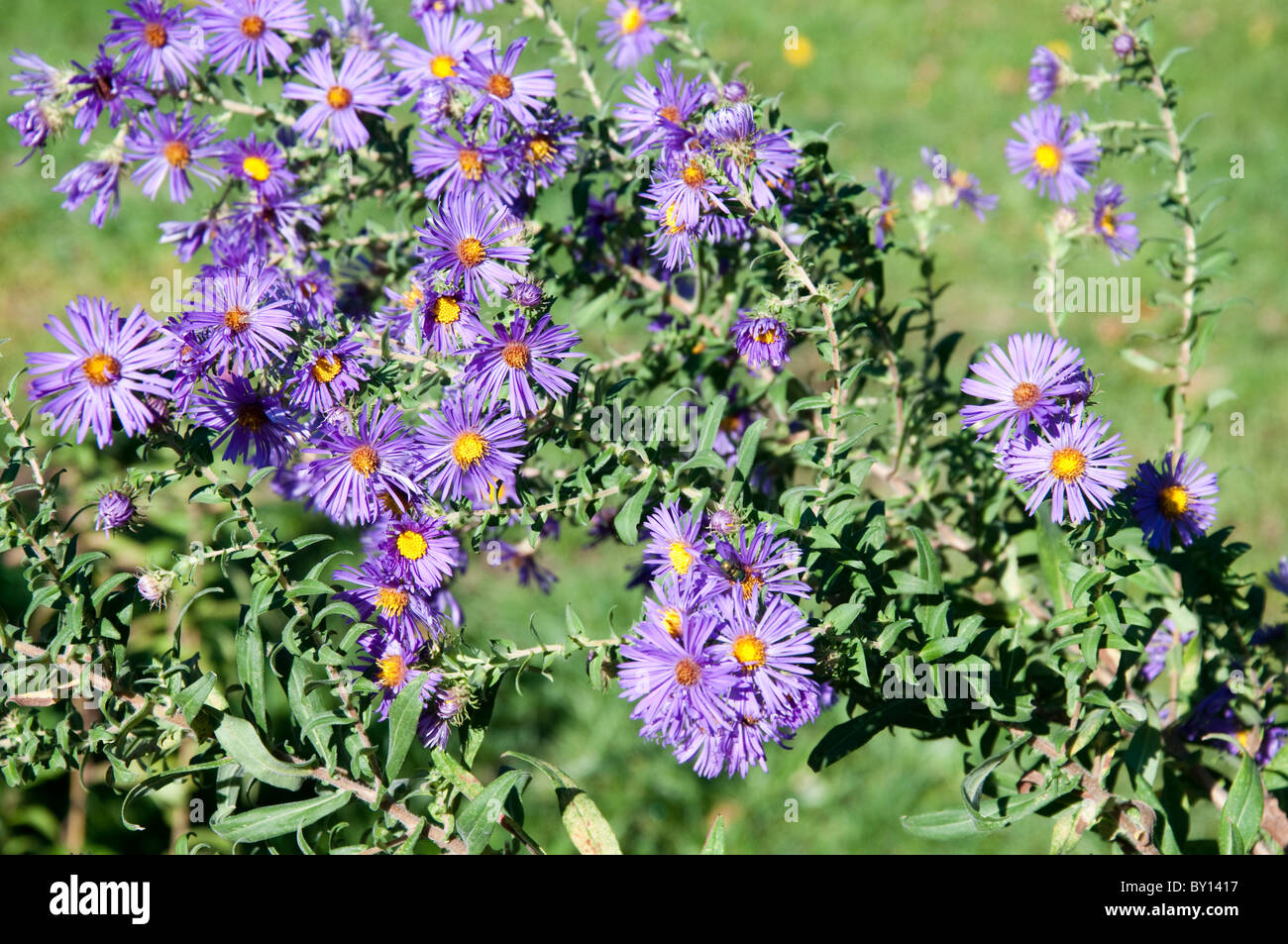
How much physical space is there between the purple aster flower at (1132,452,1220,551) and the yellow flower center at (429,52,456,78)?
3.50 ft

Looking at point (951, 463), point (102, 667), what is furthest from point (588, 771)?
point (102, 667)

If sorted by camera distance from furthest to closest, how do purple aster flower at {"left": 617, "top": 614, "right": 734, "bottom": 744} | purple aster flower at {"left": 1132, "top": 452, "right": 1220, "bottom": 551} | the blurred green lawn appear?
the blurred green lawn < purple aster flower at {"left": 1132, "top": 452, "right": 1220, "bottom": 551} < purple aster flower at {"left": 617, "top": 614, "right": 734, "bottom": 744}

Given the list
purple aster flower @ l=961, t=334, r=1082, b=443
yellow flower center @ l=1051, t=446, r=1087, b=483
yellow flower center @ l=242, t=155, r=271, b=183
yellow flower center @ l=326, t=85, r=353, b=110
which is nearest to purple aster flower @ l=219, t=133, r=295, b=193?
yellow flower center @ l=242, t=155, r=271, b=183

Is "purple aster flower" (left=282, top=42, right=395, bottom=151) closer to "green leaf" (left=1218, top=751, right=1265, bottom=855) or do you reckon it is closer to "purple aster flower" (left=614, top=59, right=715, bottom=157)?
"purple aster flower" (left=614, top=59, right=715, bottom=157)

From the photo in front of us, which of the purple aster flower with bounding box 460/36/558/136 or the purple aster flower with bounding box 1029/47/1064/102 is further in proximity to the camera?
the purple aster flower with bounding box 1029/47/1064/102

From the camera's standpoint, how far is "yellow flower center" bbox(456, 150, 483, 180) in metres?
1.47

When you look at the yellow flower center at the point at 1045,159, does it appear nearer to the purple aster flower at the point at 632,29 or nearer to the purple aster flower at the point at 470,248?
the purple aster flower at the point at 632,29

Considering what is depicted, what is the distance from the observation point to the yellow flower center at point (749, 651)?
3.63 ft

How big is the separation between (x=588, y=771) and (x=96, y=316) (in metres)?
2.02

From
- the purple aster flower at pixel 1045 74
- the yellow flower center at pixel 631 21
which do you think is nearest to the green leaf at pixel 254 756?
the yellow flower center at pixel 631 21

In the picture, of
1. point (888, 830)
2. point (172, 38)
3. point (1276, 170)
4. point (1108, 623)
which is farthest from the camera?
point (1276, 170)

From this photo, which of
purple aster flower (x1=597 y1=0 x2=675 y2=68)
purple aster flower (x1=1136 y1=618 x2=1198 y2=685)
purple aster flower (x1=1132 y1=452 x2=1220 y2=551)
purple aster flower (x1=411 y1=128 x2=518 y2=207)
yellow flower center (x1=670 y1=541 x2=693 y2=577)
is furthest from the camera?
purple aster flower (x1=597 y1=0 x2=675 y2=68)

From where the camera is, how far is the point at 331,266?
1707 mm

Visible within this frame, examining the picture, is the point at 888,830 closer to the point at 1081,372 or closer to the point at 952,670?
the point at 952,670
